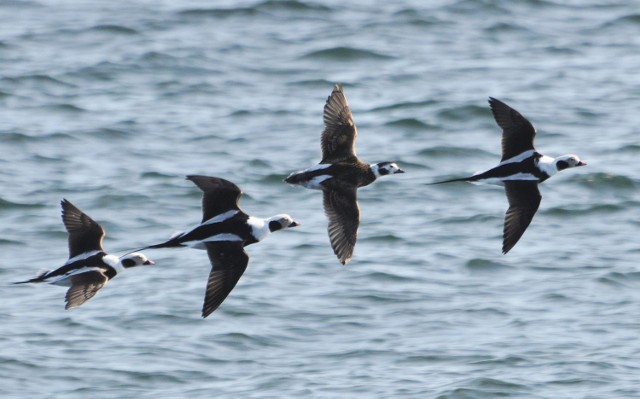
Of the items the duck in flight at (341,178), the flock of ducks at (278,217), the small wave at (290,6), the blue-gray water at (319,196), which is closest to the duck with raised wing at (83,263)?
the flock of ducks at (278,217)

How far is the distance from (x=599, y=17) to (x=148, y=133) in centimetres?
954

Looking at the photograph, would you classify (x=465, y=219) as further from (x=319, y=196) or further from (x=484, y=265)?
(x=319, y=196)

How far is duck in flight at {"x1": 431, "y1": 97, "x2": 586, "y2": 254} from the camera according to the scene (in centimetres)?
1005

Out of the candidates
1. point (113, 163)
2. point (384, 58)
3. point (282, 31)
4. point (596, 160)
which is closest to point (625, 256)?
point (596, 160)

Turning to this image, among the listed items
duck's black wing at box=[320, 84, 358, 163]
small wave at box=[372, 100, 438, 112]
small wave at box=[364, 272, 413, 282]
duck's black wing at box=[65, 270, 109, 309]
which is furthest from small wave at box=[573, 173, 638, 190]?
duck's black wing at box=[65, 270, 109, 309]

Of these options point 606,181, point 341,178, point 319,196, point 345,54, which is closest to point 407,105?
point 345,54

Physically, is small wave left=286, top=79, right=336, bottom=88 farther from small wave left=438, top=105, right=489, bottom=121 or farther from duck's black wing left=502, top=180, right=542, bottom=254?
duck's black wing left=502, top=180, right=542, bottom=254

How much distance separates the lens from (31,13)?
2436 centimetres

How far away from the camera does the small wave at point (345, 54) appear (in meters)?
22.5

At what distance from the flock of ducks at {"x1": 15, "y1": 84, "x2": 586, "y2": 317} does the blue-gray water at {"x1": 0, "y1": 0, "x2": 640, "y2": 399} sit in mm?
2525

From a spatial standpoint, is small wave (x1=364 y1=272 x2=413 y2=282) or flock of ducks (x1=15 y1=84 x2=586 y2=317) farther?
small wave (x1=364 y1=272 x2=413 y2=282)

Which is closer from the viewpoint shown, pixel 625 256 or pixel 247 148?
pixel 625 256

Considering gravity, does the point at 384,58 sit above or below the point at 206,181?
below

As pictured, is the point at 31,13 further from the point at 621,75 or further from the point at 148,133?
the point at 621,75
